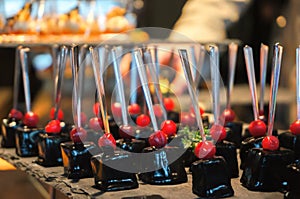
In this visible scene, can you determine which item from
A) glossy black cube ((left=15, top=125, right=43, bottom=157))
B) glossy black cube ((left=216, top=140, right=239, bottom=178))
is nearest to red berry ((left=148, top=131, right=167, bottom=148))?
glossy black cube ((left=216, top=140, right=239, bottom=178))

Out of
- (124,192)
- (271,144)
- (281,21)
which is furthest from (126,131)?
(281,21)

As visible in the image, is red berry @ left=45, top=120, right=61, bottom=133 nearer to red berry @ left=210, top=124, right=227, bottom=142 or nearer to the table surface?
the table surface

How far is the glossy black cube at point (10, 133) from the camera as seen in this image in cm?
194

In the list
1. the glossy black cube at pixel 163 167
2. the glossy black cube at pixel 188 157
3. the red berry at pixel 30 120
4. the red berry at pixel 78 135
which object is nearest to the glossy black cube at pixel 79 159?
the red berry at pixel 78 135

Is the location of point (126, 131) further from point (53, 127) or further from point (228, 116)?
point (228, 116)

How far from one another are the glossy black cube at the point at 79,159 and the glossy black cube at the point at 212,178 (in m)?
0.28

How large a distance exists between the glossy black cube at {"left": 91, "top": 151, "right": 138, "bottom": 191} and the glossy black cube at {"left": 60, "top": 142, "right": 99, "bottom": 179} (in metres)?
0.10

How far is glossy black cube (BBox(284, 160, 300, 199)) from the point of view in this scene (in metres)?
1.24

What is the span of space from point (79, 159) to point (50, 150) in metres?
0.17

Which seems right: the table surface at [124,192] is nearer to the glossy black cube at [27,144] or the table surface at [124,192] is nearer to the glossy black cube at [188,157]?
the glossy black cube at [188,157]

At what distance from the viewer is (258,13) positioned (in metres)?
4.50

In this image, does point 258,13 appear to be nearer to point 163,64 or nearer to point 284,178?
point 163,64

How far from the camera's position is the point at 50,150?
1674mm

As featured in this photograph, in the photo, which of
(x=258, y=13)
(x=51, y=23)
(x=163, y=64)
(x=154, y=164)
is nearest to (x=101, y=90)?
(x=154, y=164)
